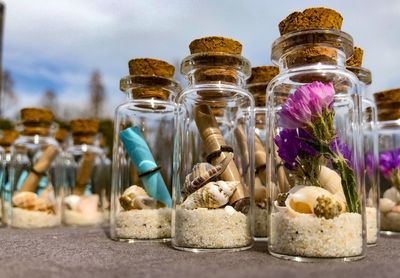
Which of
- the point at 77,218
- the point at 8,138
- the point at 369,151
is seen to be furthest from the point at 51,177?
the point at 369,151

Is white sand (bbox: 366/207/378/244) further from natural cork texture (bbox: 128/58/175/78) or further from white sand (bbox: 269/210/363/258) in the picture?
natural cork texture (bbox: 128/58/175/78)

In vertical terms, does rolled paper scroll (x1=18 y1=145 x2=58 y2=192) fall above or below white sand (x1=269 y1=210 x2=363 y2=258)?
above

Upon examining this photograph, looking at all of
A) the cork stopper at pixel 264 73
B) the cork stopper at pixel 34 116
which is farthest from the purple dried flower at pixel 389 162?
the cork stopper at pixel 34 116

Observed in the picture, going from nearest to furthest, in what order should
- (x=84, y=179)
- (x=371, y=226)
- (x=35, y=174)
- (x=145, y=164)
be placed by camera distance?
1. (x=371, y=226)
2. (x=145, y=164)
3. (x=35, y=174)
4. (x=84, y=179)

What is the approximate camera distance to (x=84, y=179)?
4.91 ft

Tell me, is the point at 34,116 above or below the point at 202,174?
above

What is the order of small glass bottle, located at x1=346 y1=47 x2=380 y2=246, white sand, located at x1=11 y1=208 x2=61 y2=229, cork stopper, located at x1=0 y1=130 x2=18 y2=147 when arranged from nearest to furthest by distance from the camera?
1. small glass bottle, located at x1=346 y1=47 x2=380 y2=246
2. white sand, located at x1=11 y1=208 x2=61 y2=229
3. cork stopper, located at x1=0 y1=130 x2=18 y2=147

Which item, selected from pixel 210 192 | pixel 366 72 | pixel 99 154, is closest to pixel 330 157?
→ pixel 210 192

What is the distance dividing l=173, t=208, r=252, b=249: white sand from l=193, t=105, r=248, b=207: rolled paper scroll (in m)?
0.04

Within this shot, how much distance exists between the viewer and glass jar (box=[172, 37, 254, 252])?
0.72 m

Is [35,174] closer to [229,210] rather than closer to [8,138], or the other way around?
[8,138]

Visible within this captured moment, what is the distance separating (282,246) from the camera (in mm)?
651

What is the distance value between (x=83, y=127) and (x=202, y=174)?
0.89 metres

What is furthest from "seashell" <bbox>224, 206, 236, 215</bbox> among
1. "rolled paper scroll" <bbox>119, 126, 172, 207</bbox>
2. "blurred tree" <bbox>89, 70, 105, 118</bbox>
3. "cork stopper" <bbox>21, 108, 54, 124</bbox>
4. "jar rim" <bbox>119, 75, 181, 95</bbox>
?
"blurred tree" <bbox>89, 70, 105, 118</bbox>
